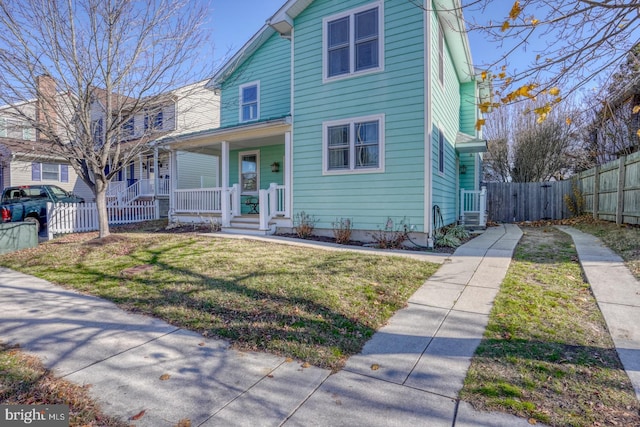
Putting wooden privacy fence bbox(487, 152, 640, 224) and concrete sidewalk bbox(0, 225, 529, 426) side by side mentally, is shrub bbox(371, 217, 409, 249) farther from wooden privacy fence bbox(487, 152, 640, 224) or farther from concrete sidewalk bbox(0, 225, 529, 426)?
wooden privacy fence bbox(487, 152, 640, 224)

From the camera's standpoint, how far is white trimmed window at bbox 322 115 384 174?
8.70m

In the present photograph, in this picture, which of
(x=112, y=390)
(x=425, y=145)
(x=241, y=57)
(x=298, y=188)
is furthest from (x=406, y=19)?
(x=112, y=390)

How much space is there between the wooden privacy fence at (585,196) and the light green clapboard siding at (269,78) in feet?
33.7

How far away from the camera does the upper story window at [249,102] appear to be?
1283 centimetres

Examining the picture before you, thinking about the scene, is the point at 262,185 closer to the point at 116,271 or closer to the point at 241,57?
the point at 241,57

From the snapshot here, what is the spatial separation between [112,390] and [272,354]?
126 centimetres

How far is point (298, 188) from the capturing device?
987 cm

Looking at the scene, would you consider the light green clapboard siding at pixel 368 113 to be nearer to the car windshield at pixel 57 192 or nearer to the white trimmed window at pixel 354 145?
the white trimmed window at pixel 354 145

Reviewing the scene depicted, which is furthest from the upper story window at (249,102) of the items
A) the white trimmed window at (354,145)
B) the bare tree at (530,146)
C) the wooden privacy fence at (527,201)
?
the bare tree at (530,146)

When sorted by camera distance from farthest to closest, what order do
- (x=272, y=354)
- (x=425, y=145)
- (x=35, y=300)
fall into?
(x=425, y=145)
(x=35, y=300)
(x=272, y=354)

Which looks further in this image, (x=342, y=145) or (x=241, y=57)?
(x=241, y=57)

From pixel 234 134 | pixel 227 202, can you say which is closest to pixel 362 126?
pixel 234 134

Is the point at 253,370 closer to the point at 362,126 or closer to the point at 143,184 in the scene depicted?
the point at 362,126

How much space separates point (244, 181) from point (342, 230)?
19.9ft
